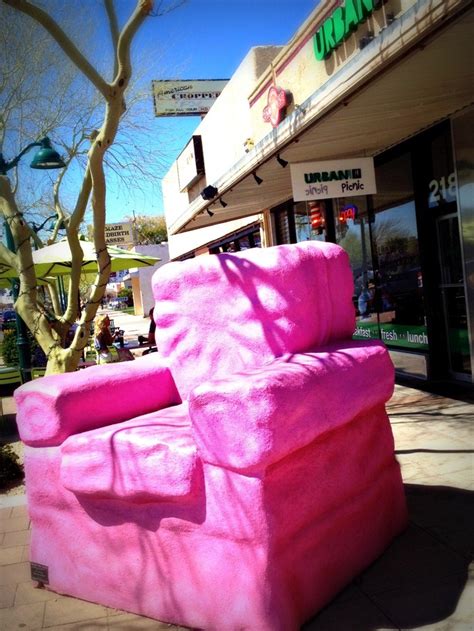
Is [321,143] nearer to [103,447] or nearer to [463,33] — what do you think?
[463,33]

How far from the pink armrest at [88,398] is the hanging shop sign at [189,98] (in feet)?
75.7

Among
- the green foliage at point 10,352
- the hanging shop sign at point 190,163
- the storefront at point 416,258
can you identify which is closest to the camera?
Answer: the storefront at point 416,258

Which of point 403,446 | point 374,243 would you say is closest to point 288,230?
point 374,243

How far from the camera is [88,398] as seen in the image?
3.15 metres

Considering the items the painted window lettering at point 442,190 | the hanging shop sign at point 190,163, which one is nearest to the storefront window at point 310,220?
the painted window lettering at point 442,190

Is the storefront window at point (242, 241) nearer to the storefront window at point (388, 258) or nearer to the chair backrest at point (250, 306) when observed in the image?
the storefront window at point (388, 258)

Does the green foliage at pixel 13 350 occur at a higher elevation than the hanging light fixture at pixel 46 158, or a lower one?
lower

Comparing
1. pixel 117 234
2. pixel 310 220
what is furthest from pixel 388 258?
pixel 117 234

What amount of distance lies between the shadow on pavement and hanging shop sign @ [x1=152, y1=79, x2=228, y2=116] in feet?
78.0

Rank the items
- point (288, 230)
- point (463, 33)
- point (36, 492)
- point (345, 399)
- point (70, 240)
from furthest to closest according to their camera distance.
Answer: point (288, 230) → point (70, 240) → point (463, 33) → point (36, 492) → point (345, 399)

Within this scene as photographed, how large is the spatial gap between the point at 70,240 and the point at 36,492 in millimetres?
2394

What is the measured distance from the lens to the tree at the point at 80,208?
421 centimetres

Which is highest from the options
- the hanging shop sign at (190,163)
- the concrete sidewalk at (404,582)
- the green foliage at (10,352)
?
the hanging shop sign at (190,163)

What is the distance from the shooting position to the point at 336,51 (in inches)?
298
